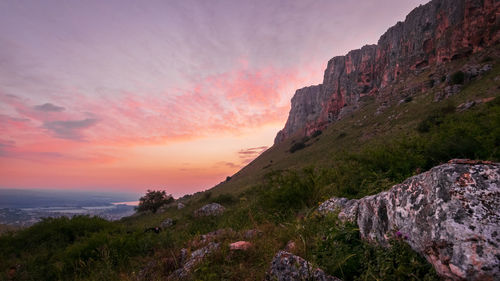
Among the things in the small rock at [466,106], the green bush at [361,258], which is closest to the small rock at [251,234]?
the green bush at [361,258]

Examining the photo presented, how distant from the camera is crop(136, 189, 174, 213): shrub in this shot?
38531mm

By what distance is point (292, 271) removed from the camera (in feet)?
8.59

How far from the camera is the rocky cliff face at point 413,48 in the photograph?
46875mm

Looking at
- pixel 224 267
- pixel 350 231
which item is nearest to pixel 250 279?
pixel 224 267

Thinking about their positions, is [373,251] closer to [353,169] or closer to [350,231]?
[350,231]

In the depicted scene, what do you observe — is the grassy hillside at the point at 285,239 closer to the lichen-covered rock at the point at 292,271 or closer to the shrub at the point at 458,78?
the lichen-covered rock at the point at 292,271

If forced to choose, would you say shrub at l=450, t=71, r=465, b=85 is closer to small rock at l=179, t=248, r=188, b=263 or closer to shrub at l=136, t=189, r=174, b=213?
small rock at l=179, t=248, r=188, b=263

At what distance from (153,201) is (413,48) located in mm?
89931

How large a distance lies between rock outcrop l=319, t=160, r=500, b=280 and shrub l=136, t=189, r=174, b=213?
41.7 metres

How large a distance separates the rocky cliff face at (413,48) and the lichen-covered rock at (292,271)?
2605 inches

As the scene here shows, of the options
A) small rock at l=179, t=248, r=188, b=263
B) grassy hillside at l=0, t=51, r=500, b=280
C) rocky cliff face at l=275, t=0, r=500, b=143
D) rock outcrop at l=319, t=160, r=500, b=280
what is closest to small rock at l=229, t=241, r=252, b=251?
grassy hillside at l=0, t=51, r=500, b=280

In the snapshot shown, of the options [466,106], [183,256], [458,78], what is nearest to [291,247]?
[183,256]

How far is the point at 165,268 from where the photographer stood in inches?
171

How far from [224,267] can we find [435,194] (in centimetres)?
323
